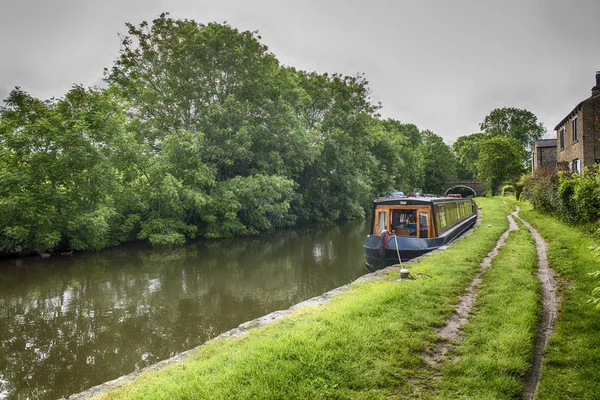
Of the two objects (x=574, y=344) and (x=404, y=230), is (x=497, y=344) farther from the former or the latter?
(x=404, y=230)

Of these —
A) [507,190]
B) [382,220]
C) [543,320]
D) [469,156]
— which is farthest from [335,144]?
[469,156]

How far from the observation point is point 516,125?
60719 millimetres

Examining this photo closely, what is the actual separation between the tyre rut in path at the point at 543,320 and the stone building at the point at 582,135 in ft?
42.6

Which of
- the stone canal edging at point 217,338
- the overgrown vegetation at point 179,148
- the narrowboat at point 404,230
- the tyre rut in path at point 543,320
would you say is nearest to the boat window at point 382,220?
the narrowboat at point 404,230

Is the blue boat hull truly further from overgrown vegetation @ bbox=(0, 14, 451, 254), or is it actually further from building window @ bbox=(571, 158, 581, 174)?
building window @ bbox=(571, 158, 581, 174)

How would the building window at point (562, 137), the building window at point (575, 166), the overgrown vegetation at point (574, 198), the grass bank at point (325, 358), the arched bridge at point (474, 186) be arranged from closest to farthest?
the grass bank at point (325, 358) → the overgrown vegetation at point (574, 198) → the building window at point (575, 166) → the building window at point (562, 137) → the arched bridge at point (474, 186)

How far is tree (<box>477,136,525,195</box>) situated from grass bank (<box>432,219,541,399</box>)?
43227 mm

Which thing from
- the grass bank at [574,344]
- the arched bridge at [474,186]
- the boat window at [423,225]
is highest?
the arched bridge at [474,186]

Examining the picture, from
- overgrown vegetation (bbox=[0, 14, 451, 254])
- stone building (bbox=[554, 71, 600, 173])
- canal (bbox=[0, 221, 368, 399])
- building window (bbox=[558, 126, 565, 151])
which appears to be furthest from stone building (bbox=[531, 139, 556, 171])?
canal (bbox=[0, 221, 368, 399])

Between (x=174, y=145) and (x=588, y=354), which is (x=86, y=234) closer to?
(x=174, y=145)

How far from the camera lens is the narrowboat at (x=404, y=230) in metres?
10.6

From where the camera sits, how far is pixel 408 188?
156ft

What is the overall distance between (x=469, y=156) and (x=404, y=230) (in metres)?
61.3

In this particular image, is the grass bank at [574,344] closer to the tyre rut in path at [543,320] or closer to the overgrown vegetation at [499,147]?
the tyre rut in path at [543,320]
